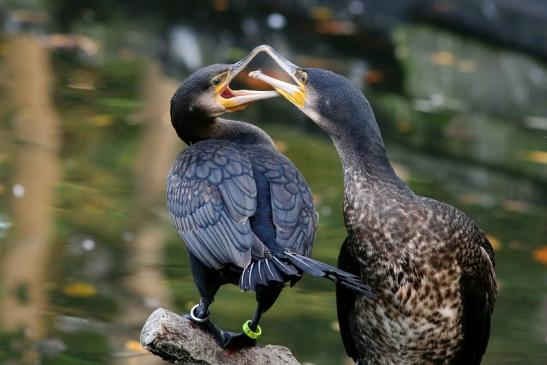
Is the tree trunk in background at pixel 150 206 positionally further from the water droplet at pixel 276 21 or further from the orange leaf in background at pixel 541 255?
the orange leaf in background at pixel 541 255

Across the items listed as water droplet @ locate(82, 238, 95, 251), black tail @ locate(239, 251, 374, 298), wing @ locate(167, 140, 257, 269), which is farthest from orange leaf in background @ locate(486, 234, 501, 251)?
black tail @ locate(239, 251, 374, 298)

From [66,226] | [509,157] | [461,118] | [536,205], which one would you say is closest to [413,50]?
[461,118]

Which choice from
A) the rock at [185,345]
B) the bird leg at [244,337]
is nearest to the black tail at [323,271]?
the bird leg at [244,337]

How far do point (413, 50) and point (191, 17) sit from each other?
7.36 ft

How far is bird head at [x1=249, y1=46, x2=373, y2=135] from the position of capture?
183 inches

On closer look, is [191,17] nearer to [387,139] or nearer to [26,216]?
[387,139]

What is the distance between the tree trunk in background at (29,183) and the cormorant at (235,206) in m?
1.74

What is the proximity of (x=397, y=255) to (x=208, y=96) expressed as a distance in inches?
41.3

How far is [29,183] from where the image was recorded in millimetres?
8234

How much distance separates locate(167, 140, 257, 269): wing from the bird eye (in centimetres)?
35

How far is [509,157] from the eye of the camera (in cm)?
942

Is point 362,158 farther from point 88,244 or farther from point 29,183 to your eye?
point 29,183

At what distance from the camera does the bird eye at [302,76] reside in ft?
15.6

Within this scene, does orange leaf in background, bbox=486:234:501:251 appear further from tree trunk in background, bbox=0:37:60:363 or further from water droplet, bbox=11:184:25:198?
water droplet, bbox=11:184:25:198
